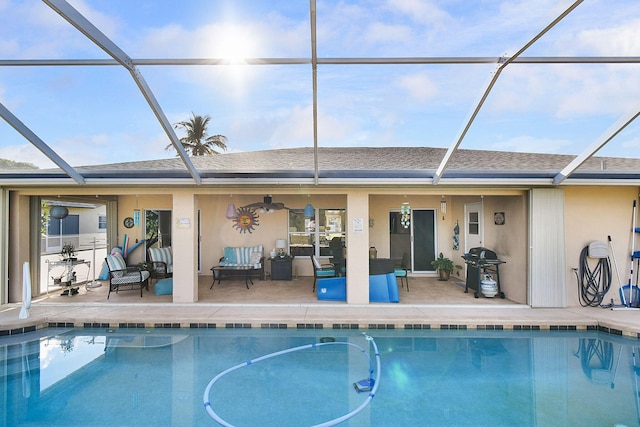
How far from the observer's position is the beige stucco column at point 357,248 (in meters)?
7.04

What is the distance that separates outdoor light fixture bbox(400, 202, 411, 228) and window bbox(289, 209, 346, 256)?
1.74 m

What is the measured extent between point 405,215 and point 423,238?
1.39 m

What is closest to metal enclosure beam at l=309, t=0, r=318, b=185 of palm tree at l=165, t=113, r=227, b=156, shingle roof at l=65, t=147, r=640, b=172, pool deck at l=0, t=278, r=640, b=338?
shingle roof at l=65, t=147, r=640, b=172

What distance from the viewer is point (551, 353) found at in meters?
5.18

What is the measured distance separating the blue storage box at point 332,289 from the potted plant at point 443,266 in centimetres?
366

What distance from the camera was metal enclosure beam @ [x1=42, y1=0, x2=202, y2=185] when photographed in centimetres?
317

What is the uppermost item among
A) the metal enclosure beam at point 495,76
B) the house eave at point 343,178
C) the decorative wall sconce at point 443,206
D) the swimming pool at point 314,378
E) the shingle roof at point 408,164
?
the metal enclosure beam at point 495,76

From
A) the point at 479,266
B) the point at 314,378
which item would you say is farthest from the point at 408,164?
the point at 314,378

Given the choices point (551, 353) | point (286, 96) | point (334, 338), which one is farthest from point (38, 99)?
point (551, 353)

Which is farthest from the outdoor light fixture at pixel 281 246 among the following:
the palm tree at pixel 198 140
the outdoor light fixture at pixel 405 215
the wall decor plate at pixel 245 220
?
the palm tree at pixel 198 140

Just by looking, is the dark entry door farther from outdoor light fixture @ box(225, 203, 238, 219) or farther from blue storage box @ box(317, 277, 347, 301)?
outdoor light fixture @ box(225, 203, 238, 219)

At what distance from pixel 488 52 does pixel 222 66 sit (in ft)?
10.9

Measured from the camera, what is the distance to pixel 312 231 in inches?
406

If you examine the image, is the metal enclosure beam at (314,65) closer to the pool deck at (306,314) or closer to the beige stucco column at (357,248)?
the beige stucco column at (357,248)
